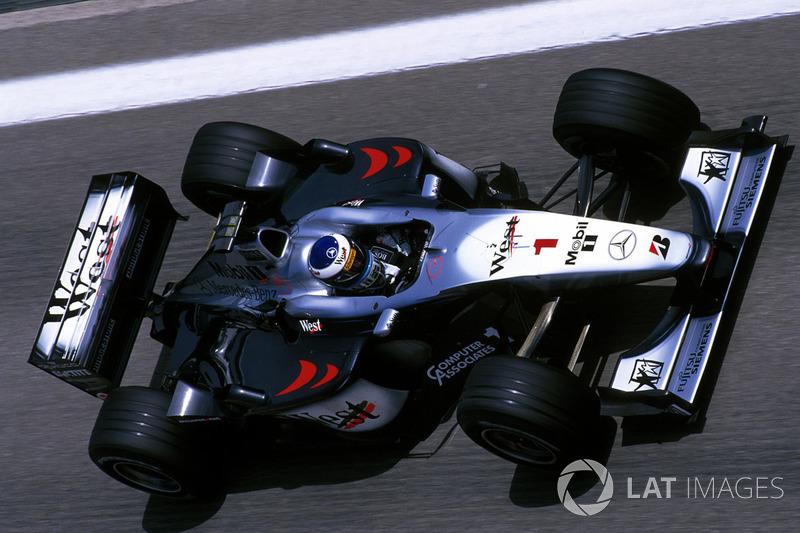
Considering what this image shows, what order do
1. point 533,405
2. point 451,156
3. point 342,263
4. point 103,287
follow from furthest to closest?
point 451,156 → point 103,287 → point 342,263 → point 533,405

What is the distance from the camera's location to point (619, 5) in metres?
5.75

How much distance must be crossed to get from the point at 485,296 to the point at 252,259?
1222 mm

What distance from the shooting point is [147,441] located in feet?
13.8

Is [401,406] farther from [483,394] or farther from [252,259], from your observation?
[252,259]

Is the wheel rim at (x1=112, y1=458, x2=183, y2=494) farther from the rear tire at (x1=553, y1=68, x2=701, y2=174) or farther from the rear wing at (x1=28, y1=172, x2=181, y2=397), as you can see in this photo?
the rear tire at (x1=553, y1=68, x2=701, y2=174)

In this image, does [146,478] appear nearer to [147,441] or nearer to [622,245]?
[147,441]

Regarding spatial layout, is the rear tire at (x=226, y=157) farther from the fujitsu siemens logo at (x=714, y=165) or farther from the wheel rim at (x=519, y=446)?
the fujitsu siemens logo at (x=714, y=165)

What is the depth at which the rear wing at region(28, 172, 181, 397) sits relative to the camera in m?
4.49

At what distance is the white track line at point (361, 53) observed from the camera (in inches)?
220

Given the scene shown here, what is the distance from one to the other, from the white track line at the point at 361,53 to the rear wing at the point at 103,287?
1.82 m

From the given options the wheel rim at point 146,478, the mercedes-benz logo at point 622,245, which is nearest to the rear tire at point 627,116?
the mercedes-benz logo at point 622,245

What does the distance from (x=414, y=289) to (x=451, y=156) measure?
66.6 inches

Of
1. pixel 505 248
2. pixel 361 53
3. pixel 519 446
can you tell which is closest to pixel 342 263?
pixel 505 248

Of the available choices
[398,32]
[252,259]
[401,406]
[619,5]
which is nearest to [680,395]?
[401,406]
